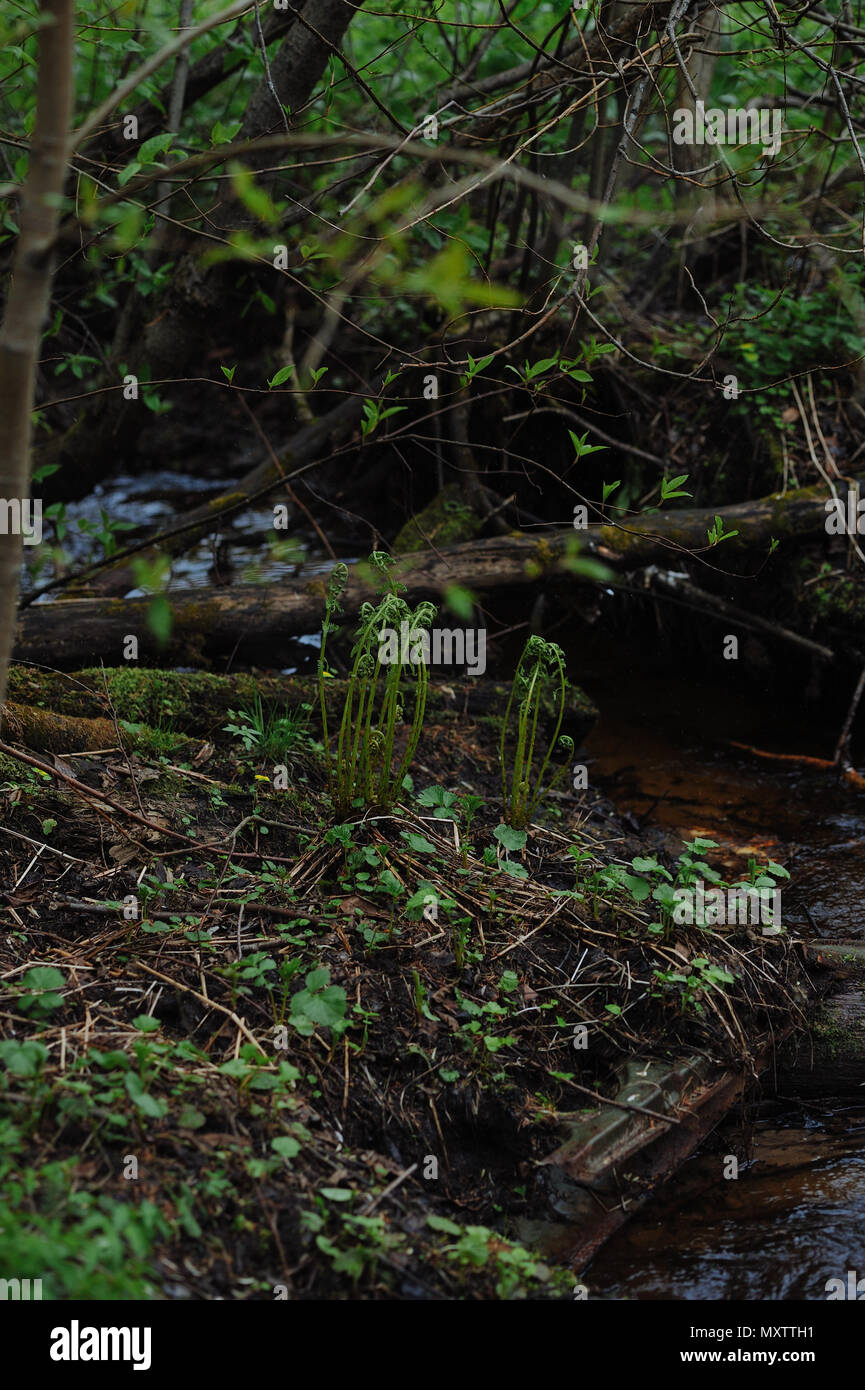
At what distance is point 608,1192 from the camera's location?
2504 mm

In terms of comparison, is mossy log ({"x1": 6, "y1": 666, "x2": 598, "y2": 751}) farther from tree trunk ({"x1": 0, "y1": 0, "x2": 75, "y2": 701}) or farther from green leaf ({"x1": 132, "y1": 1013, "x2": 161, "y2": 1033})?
tree trunk ({"x1": 0, "y1": 0, "x2": 75, "y2": 701})

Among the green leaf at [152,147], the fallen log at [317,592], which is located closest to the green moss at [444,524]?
the fallen log at [317,592]

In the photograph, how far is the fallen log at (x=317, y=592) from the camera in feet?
15.3

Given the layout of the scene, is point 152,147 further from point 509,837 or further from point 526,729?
point 509,837

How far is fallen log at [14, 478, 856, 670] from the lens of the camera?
466 cm

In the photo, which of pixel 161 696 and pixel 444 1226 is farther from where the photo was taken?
pixel 161 696

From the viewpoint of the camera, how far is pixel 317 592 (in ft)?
16.5

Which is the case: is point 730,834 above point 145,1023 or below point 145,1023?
above

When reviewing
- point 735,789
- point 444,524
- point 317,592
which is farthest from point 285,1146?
point 444,524

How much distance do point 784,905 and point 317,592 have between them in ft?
8.64

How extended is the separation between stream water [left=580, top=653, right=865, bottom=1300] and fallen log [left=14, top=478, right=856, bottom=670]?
940 millimetres
